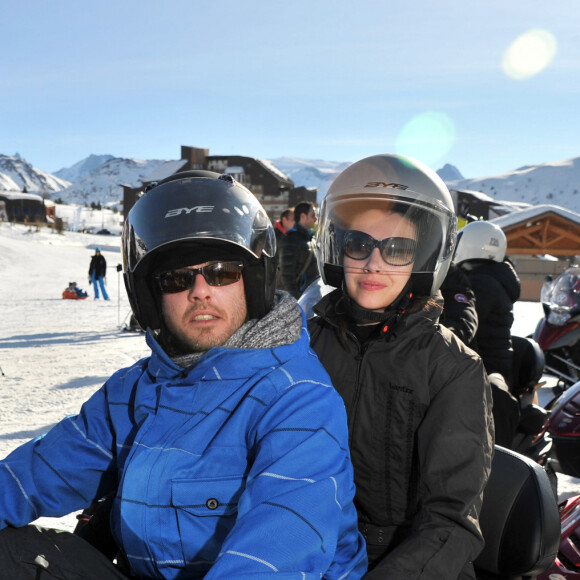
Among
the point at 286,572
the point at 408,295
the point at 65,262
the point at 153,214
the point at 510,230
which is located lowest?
the point at 65,262

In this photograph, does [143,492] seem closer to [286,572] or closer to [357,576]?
[286,572]

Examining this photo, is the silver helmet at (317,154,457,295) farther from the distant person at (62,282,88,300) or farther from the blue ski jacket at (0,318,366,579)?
the distant person at (62,282,88,300)

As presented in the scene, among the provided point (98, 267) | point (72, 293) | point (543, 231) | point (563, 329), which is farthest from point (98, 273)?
point (543, 231)

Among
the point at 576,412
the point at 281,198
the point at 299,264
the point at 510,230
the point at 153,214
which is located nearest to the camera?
the point at 153,214

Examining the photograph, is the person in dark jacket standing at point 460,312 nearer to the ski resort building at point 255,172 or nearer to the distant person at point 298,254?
the distant person at point 298,254

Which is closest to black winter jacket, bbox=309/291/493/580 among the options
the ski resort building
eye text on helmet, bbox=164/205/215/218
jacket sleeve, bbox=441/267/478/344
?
eye text on helmet, bbox=164/205/215/218

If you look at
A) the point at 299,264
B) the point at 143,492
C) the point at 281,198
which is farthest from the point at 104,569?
the point at 281,198

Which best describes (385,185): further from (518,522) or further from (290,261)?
(290,261)

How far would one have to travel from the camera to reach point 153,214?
5.97ft

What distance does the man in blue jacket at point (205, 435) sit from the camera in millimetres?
1273

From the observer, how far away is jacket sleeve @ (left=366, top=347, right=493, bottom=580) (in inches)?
55.9

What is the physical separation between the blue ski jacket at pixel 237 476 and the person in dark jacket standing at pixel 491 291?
6.04ft

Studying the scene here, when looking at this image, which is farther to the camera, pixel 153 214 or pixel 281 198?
pixel 281 198

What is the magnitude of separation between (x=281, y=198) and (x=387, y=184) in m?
44.7
